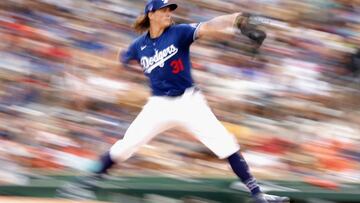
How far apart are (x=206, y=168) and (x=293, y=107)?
1127mm

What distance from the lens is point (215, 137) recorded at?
5832 mm

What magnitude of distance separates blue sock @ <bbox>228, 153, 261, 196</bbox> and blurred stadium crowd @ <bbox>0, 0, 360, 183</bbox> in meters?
0.67

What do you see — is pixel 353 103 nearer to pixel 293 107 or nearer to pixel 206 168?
pixel 293 107

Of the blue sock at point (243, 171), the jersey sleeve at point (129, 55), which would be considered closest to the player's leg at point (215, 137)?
the blue sock at point (243, 171)

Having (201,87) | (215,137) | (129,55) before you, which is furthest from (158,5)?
(201,87)

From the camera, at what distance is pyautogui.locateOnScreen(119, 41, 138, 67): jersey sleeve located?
20.1ft

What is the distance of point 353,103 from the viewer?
7.74 metres

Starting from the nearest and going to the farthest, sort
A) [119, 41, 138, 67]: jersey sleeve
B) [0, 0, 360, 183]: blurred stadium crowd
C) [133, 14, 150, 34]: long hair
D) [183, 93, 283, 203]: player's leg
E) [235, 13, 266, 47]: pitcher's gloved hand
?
[235, 13, 266, 47]: pitcher's gloved hand → [183, 93, 283, 203]: player's leg → [133, 14, 150, 34]: long hair → [119, 41, 138, 67]: jersey sleeve → [0, 0, 360, 183]: blurred stadium crowd

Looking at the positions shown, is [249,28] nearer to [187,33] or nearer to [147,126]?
[187,33]

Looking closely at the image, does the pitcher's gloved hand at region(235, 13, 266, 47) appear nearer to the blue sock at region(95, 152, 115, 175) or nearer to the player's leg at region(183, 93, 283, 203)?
the player's leg at region(183, 93, 283, 203)

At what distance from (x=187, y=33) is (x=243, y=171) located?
0.97 metres

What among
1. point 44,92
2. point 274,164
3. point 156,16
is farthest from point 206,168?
point 44,92

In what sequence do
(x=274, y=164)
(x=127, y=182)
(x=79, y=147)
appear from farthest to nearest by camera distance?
(x=79, y=147) → (x=274, y=164) → (x=127, y=182)

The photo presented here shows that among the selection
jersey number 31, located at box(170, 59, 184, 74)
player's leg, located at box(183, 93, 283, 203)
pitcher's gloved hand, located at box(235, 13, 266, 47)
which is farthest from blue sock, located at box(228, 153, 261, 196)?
pitcher's gloved hand, located at box(235, 13, 266, 47)
